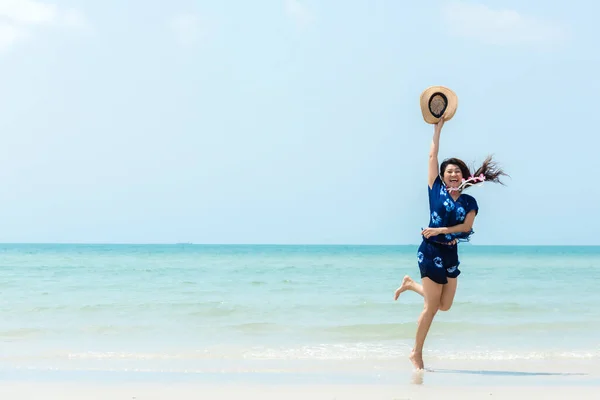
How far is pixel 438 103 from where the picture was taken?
6.11m

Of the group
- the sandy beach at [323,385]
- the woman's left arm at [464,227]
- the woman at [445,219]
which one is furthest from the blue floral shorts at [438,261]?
the sandy beach at [323,385]

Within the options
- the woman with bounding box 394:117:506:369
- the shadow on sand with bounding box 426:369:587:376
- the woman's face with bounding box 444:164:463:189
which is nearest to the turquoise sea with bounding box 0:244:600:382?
the shadow on sand with bounding box 426:369:587:376

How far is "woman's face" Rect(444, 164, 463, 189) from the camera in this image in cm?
601

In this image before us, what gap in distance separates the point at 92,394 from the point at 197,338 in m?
3.30

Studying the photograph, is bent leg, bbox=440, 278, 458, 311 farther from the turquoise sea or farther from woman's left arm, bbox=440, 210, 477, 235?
the turquoise sea

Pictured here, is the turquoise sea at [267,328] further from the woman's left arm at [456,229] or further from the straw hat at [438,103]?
the straw hat at [438,103]

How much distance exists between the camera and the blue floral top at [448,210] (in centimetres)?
596

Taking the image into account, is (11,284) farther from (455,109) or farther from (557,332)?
(455,109)

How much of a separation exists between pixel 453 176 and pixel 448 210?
260 millimetres

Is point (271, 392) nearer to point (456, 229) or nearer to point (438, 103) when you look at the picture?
point (456, 229)

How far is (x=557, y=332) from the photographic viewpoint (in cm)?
924

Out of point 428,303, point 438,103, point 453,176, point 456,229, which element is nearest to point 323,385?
point 428,303

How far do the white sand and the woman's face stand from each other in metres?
1.48

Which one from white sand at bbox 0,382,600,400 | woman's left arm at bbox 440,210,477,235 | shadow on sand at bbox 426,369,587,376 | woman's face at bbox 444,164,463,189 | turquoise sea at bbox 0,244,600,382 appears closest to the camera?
white sand at bbox 0,382,600,400
